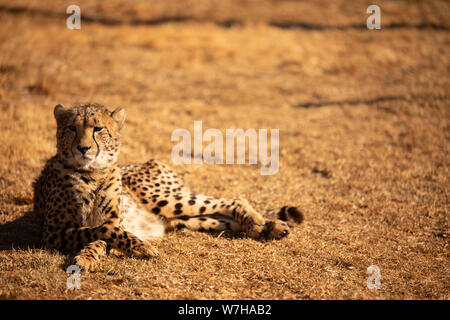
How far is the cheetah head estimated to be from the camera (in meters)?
3.58

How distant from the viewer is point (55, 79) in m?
9.19

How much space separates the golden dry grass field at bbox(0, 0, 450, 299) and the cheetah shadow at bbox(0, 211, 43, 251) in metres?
0.02

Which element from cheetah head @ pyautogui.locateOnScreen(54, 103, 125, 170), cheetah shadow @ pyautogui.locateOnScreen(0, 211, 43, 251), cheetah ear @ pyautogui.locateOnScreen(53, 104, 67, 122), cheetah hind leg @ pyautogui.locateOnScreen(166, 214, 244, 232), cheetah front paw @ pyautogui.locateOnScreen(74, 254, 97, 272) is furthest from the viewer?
cheetah hind leg @ pyautogui.locateOnScreen(166, 214, 244, 232)

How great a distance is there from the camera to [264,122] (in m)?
8.07

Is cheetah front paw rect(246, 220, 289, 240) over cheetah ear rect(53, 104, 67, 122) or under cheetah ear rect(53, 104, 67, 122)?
under

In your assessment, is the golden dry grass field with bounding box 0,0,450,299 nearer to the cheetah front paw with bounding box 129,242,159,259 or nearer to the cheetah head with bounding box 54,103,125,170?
the cheetah front paw with bounding box 129,242,159,259

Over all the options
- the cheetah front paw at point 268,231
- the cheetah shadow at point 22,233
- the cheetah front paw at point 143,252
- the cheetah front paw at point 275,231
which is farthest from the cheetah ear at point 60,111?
the cheetah front paw at point 275,231

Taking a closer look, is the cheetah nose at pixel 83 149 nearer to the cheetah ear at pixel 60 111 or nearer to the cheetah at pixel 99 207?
the cheetah at pixel 99 207

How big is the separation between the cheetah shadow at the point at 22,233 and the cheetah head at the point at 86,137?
2.62ft

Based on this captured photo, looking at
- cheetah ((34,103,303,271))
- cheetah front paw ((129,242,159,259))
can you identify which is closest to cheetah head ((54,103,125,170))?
cheetah ((34,103,303,271))

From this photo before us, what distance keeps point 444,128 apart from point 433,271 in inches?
177

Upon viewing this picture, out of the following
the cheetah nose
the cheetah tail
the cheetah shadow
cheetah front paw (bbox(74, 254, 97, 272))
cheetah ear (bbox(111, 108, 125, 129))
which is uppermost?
cheetah ear (bbox(111, 108, 125, 129))

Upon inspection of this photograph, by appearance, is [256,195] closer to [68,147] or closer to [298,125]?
[68,147]

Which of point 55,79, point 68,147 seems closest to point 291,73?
point 55,79
